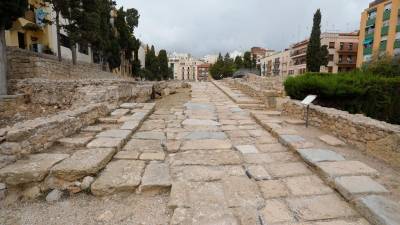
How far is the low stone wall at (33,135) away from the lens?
9.57 feet

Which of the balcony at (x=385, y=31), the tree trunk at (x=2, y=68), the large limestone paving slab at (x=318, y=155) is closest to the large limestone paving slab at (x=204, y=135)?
the large limestone paving slab at (x=318, y=155)

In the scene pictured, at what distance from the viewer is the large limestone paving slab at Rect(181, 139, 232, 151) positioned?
4.05m

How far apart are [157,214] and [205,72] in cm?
11338

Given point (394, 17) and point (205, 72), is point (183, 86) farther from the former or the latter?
point (205, 72)

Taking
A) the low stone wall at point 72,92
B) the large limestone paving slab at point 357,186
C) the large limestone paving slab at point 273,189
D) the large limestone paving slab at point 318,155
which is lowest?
the large limestone paving slab at point 273,189

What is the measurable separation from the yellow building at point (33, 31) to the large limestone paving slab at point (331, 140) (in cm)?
2034

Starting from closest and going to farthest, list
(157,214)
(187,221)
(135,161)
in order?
1. (187,221)
2. (157,214)
3. (135,161)

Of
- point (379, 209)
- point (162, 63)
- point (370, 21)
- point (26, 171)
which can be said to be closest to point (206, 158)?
point (379, 209)

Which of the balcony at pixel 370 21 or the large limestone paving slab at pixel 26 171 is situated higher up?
the balcony at pixel 370 21

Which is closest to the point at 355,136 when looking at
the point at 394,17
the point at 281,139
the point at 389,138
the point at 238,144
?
the point at 389,138

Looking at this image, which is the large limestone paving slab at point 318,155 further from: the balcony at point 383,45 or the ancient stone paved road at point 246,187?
the balcony at point 383,45

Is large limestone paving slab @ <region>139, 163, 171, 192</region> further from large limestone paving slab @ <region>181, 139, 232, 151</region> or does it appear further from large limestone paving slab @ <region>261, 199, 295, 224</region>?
large limestone paving slab @ <region>261, 199, 295, 224</region>

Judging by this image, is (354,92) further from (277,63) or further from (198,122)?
(277,63)

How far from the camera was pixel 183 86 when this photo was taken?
16.6m
